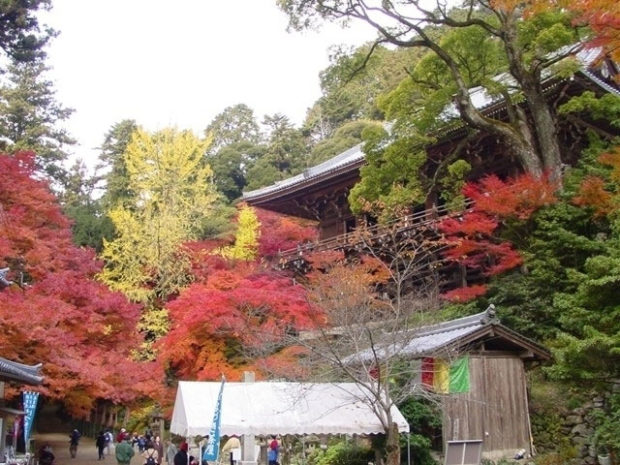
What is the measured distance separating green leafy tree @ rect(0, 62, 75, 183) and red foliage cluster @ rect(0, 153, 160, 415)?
86.0 feet

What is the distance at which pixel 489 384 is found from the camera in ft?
47.4

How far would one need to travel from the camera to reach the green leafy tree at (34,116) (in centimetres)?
4591

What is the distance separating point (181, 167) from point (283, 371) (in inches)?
665

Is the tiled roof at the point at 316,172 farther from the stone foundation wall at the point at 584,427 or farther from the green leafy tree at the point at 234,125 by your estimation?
the green leafy tree at the point at 234,125

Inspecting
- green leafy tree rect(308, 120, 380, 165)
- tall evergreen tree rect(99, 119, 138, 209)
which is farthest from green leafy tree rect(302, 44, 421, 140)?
tall evergreen tree rect(99, 119, 138, 209)

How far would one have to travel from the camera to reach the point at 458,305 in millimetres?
19734

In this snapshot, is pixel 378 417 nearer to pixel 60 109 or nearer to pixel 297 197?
pixel 297 197

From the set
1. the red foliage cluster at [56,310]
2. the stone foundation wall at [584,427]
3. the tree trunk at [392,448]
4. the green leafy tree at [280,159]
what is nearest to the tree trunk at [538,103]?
the stone foundation wall at [584,427]

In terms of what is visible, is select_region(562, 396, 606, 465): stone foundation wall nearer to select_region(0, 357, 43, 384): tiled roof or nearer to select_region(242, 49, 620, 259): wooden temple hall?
select_region(242, 49, 620, 259): wooden temple hall

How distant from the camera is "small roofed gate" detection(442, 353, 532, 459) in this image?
14008 millimetres

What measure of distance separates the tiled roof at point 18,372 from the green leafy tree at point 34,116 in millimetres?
33381

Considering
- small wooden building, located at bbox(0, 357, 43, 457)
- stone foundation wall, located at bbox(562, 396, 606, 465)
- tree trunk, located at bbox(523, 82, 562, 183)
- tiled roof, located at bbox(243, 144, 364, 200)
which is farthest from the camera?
tiled roof, located at bbox(243, 144, 364, 200)

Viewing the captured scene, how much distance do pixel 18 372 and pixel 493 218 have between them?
40.1 feet

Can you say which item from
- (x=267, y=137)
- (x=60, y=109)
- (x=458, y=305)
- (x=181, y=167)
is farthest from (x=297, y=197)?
(x=267, y=137)
